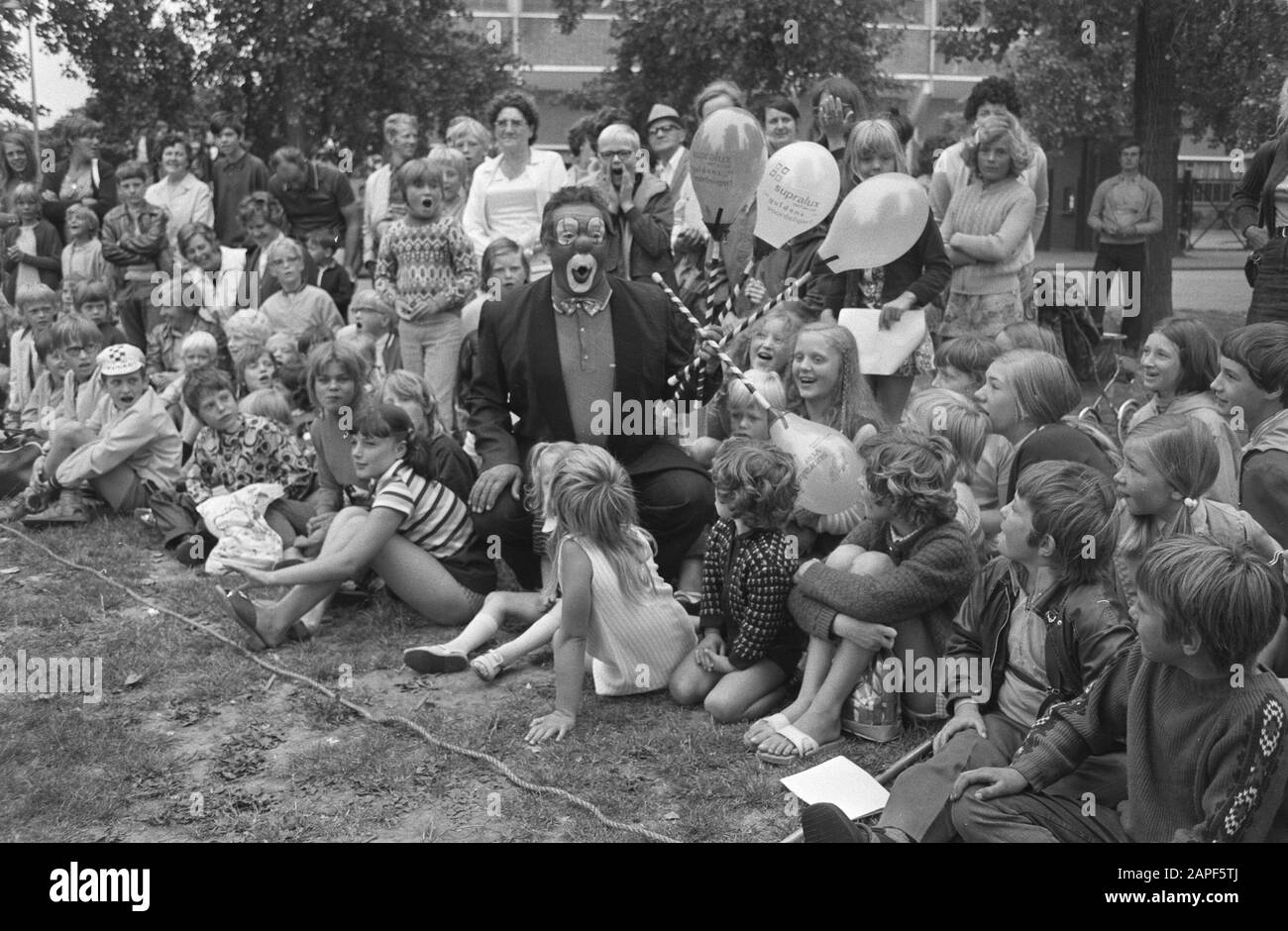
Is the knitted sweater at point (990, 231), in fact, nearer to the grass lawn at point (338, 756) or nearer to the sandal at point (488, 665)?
the grass lawn at point (338, 756)

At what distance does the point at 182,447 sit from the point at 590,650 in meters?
3.51

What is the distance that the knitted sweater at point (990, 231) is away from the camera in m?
7.00

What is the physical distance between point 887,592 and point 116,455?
451 centimetres

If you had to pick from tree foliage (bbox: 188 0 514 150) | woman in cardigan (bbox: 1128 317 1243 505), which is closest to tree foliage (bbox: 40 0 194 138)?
tree foliage (bbox: 188 0 514 150)

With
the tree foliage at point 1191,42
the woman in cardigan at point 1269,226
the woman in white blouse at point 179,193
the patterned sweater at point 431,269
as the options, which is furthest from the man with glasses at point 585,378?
the woman in white blouse at point 179,193

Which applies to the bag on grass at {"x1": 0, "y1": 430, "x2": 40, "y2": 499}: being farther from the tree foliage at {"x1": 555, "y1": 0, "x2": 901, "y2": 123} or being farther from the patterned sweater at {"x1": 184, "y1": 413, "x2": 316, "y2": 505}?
the tree foliage at {"x1": 555, "y1": 0, "x2": 901, "y2": 123}

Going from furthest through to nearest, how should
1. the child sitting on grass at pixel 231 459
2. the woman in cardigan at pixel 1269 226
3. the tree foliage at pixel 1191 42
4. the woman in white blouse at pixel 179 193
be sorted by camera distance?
the tree foliage at pixel 1191 42 → the woman in white blouse at pixel 179 193 → the child sitting on grass at pixel 231 459 → the woman in cardigan at pixel 1269 226

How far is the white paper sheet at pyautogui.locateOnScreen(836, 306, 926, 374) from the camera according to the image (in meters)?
6.09

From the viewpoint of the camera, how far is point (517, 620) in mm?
5520

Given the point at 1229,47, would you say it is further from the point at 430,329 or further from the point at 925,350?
the point at 430,329

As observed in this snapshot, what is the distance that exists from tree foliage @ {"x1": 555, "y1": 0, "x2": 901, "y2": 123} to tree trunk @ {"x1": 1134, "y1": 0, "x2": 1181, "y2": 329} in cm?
299

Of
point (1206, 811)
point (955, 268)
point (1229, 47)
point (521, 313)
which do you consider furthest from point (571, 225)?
point (1229, 47)

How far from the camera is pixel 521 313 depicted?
5547mm

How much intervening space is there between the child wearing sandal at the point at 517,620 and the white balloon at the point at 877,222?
59.1 inches
